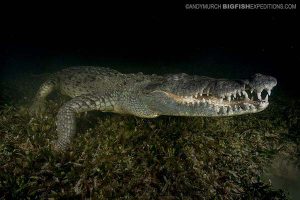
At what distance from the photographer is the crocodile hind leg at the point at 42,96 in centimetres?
Answer: 640

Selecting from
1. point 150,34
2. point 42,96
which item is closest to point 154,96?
point 42,96

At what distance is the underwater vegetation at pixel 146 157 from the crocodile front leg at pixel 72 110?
20 cm

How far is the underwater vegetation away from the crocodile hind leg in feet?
0.66

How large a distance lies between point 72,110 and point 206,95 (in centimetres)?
247

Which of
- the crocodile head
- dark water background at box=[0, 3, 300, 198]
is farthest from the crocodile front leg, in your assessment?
dark water background at box=[0, 3, 300, 198]

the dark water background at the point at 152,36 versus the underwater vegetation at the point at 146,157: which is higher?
the dark water background at the point at 152,36

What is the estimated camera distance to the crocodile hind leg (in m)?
6.40

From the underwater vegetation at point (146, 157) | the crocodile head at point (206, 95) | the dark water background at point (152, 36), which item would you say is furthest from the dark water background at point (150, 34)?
the crocodile head at point (206, 95)

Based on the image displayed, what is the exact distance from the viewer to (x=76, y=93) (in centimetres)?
666

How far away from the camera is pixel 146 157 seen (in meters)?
5.07

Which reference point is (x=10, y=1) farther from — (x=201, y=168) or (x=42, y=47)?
(x=201, y=168)

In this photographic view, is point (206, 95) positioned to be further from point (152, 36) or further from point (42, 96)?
point (152, 36)

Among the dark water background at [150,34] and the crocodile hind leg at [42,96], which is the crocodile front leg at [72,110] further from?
the dark water background at [150,34]

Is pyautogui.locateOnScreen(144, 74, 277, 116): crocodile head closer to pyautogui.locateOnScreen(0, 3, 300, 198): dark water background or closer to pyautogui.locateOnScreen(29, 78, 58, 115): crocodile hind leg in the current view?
pyautogui.locateOnScreen(29, 78, 58, 115): crocodile hind leg
